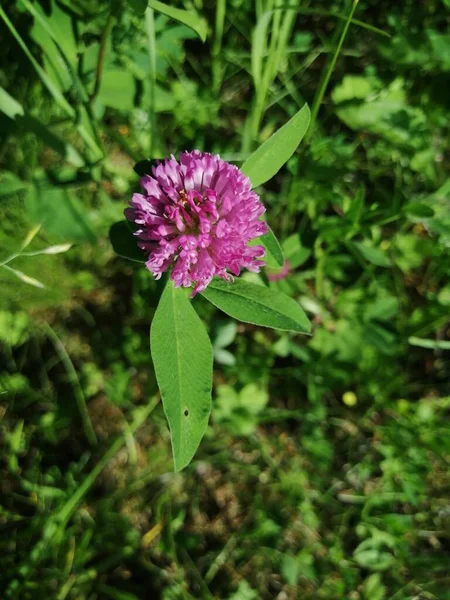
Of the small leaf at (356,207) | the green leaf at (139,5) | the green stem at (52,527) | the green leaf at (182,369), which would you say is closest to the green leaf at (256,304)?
the green leaf at (182,369)

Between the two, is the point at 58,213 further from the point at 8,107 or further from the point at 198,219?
the point at 198,219

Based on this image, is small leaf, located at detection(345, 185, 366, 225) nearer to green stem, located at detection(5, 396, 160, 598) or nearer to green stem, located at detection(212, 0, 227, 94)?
green stem, located at detection(212, 0, 227, 94)

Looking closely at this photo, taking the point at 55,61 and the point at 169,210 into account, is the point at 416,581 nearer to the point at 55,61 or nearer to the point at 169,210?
the point at 169,210

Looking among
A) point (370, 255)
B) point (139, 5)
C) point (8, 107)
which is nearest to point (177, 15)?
point (139, 5)

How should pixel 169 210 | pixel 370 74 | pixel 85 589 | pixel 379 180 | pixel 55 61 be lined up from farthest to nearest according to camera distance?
pixel 379 180 < pixel 370 74 < pixel 85 589 < pixel 55 61 < pixel 169 210

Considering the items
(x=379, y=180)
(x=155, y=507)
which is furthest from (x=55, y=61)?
(x=155, y=507)

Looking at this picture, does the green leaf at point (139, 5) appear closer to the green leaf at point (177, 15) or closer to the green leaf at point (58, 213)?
the green leaf at point (177, 15)

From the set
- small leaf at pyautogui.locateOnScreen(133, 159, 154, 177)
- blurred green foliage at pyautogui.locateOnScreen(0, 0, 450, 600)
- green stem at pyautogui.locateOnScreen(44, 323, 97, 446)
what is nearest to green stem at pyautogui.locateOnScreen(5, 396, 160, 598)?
blurred green foliage at pyautogui.locateOnScreen(0, 0, 450, 600)
